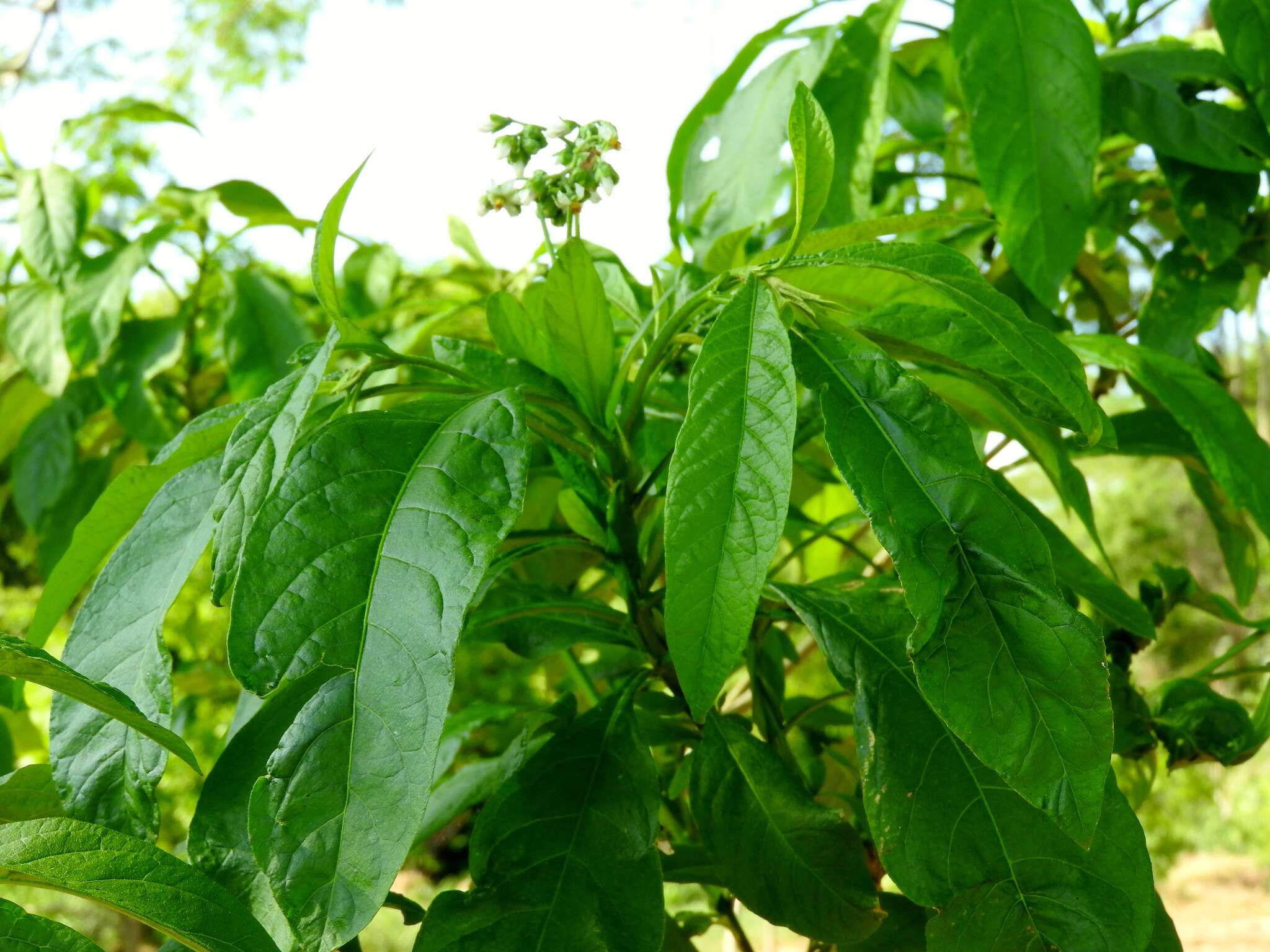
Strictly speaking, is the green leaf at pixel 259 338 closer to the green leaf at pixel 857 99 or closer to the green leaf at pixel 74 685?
the green leaf at pixel 857 99

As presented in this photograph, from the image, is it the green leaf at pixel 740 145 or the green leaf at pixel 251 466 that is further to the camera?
the green leaf at pixel 740 145

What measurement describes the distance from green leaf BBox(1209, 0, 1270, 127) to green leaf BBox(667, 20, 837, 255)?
0.94 ft

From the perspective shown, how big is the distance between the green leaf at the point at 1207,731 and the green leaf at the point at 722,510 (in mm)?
458

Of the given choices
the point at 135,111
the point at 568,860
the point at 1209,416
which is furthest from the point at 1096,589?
the point at 135,111

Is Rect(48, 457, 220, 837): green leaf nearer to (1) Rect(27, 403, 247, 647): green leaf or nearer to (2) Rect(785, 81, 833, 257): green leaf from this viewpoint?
(1) Rect(27, 403, 247, 647): green leaf

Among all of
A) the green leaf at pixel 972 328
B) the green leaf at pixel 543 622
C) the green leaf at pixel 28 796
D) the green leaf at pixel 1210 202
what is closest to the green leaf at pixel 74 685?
the green leaf at pixel 28 796

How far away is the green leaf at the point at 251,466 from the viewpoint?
0.48 m

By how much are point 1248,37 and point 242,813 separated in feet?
2.79

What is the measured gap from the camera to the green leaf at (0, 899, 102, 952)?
0.39 meters

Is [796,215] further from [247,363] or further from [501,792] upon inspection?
[247,363]

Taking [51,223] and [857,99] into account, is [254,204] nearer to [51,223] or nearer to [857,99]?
[51,223]

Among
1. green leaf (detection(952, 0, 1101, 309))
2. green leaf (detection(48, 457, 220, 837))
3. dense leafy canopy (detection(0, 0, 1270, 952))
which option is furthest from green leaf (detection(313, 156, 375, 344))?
green leaf (detection(952, 0, 1101, 309))

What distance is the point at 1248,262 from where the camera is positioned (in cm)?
95

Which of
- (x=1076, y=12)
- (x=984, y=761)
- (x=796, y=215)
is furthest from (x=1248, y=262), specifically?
(x=984, y=761)
